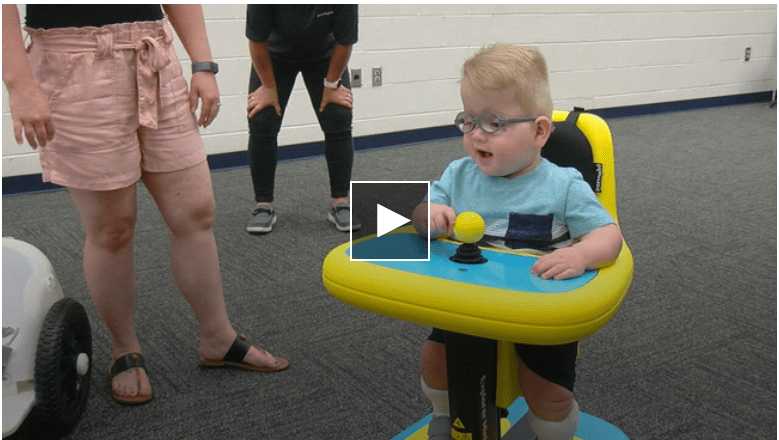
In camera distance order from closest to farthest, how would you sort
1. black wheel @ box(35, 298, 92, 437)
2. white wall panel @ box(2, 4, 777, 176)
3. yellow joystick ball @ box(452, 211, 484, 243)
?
yellow joystick ball @ box(452, 211, 484, 243) < black wheel @ box(35, 298, 92, 437) < white wall panel @ box(2, 4, 777, 176)

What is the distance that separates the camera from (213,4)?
11.8ft

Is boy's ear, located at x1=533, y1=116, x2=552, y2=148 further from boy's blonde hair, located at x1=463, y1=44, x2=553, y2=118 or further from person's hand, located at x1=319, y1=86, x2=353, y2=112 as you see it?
person's hand, located at x1=319, y1=86, x2=353, y2=112

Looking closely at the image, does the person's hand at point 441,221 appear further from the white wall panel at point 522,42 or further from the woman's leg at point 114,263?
the white wall panel at point 522,42

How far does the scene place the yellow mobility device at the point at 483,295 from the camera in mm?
843

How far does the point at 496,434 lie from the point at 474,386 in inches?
4.0

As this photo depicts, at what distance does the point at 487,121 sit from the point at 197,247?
0.72 m

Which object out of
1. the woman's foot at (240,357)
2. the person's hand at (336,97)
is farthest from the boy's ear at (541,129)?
the person's hand at (336,97)

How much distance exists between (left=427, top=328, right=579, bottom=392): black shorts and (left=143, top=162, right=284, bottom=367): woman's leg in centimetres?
61

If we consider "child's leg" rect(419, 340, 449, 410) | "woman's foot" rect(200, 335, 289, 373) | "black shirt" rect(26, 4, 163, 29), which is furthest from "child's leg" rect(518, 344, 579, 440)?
"black shirt" rect(26, 4, 163, 29)

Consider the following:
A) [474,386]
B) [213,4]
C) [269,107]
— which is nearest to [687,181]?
[269,107]

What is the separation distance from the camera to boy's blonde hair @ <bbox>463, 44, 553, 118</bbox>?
973mm

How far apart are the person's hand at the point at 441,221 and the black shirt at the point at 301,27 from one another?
1.48 metres

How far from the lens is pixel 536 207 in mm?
1041

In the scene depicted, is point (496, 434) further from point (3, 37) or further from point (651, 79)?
point (651, 79)
